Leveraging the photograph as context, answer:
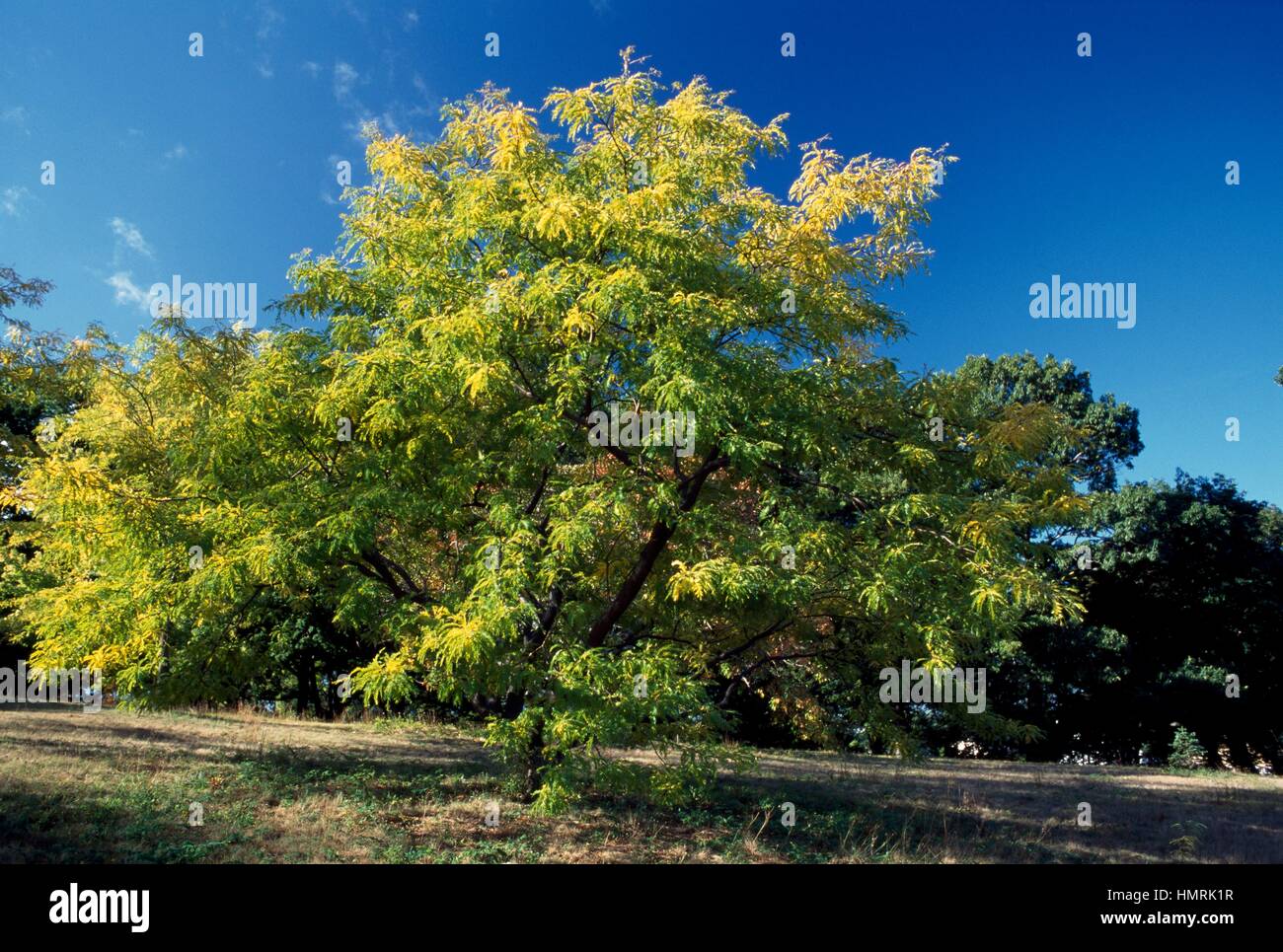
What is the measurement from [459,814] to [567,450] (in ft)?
15.3

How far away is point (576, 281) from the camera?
803 centimetres

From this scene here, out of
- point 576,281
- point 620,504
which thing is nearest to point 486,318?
point 576,281

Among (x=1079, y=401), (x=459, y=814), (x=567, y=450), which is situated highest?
(x=1079, y=401)

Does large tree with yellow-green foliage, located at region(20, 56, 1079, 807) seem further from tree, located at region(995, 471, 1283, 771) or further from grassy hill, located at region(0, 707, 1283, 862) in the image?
tree, located at region(995, 471, 1283, 771)

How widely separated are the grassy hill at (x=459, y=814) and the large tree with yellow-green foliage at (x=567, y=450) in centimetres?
104

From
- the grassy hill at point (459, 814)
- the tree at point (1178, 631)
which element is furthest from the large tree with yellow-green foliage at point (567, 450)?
the tree at point (1178, 631)

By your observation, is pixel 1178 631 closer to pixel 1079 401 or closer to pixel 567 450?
pixel 1079 401

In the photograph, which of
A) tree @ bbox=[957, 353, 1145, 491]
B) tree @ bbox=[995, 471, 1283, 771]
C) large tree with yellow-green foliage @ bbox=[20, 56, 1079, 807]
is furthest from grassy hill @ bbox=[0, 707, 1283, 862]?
tree @ bbox=[957, 353, 1145, 491]

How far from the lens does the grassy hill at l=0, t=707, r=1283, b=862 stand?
7961 millimetres

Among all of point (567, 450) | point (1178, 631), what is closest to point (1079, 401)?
point (1178, 631)

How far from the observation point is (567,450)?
9.52 metres

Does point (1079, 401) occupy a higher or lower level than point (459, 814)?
higher

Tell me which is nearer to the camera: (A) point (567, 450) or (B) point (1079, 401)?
(A) point (567, 450)
